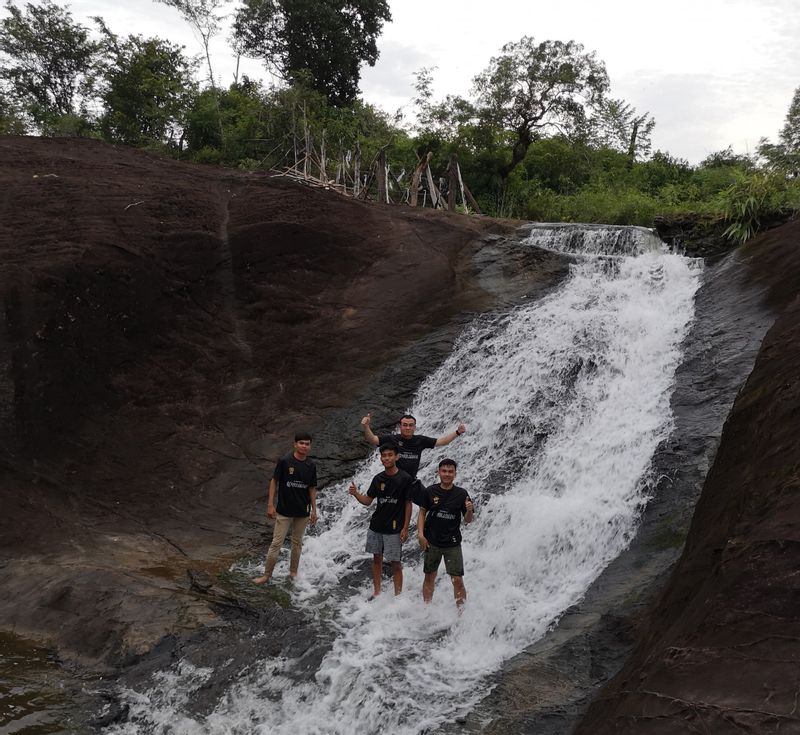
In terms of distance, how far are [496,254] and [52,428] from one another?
942 cm

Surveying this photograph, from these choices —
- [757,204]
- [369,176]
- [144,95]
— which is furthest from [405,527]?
[144,95]

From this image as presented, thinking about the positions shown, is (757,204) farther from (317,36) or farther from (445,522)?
(317,36)

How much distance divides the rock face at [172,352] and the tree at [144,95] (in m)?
12.1

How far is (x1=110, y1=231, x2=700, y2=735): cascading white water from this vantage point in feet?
18.4

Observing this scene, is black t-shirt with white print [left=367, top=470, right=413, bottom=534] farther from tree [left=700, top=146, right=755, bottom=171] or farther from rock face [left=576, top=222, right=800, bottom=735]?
tree [left=700, top=146, right=755, bottom=171]

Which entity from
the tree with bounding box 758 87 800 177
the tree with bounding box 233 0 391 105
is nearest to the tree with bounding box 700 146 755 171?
the tree with bounding box 758 87 800 177

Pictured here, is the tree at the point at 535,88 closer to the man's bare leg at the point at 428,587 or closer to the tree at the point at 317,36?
the tree at the point at 317,36

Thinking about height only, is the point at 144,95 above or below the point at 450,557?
→ above

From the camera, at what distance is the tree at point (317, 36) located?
99.3 feet

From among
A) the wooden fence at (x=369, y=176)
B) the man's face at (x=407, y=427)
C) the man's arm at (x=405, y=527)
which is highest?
the wooden fence at (x=369, y=176)

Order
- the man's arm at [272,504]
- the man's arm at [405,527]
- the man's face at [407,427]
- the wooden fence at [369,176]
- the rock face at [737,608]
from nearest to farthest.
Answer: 1. the rock face at [737,608]
2. the man's arm at [405,527]
3. the man's arm at [272,504]
4. the man's face at [407,427]
5. the wooden fence at [369,176]

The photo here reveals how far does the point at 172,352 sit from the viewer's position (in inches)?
451

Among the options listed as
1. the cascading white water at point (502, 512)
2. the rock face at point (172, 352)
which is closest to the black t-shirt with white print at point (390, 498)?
the cascading white water at point (502, 512)

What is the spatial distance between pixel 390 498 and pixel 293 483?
1157mm
